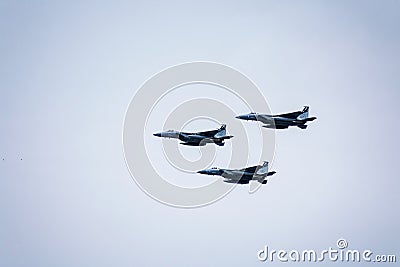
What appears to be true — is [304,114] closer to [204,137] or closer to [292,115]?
[292,115]

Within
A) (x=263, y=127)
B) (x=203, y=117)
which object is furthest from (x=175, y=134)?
(x=263, y=127)

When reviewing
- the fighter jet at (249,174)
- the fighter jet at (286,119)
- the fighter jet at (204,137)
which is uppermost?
the fighter jet at (286,119)

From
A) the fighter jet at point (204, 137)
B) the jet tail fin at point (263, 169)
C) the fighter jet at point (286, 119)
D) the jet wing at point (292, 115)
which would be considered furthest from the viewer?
the jet tail fin at point (263, 169)

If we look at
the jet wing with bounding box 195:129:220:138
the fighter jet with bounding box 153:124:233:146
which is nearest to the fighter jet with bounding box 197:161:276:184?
the fighter jet with bounding box 153:124:233:146

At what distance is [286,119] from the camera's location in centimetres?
→ 8419

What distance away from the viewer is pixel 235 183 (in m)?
87.1

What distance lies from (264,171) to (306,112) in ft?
24.9

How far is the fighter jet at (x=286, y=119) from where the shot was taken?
83688mm

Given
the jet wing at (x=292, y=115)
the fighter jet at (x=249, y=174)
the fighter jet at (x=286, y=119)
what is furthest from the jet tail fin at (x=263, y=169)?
the jet wing at (x=292, y=115)

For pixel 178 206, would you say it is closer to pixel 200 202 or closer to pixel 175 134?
pixel 200 202

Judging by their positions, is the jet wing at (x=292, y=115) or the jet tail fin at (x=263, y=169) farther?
the jet tail fin at (x=263, y=169)

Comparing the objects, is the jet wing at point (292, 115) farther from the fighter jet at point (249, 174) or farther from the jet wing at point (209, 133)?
the jet wing at point (209, 133)

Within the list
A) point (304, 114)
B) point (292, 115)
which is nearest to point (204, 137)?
point (292, 115)

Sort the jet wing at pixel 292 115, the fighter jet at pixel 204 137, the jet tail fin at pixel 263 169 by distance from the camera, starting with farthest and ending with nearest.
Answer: the jet tail fin at pixel 263 169, the fighter jet at pixel 204 137, the jet wing at pixel 292 115
